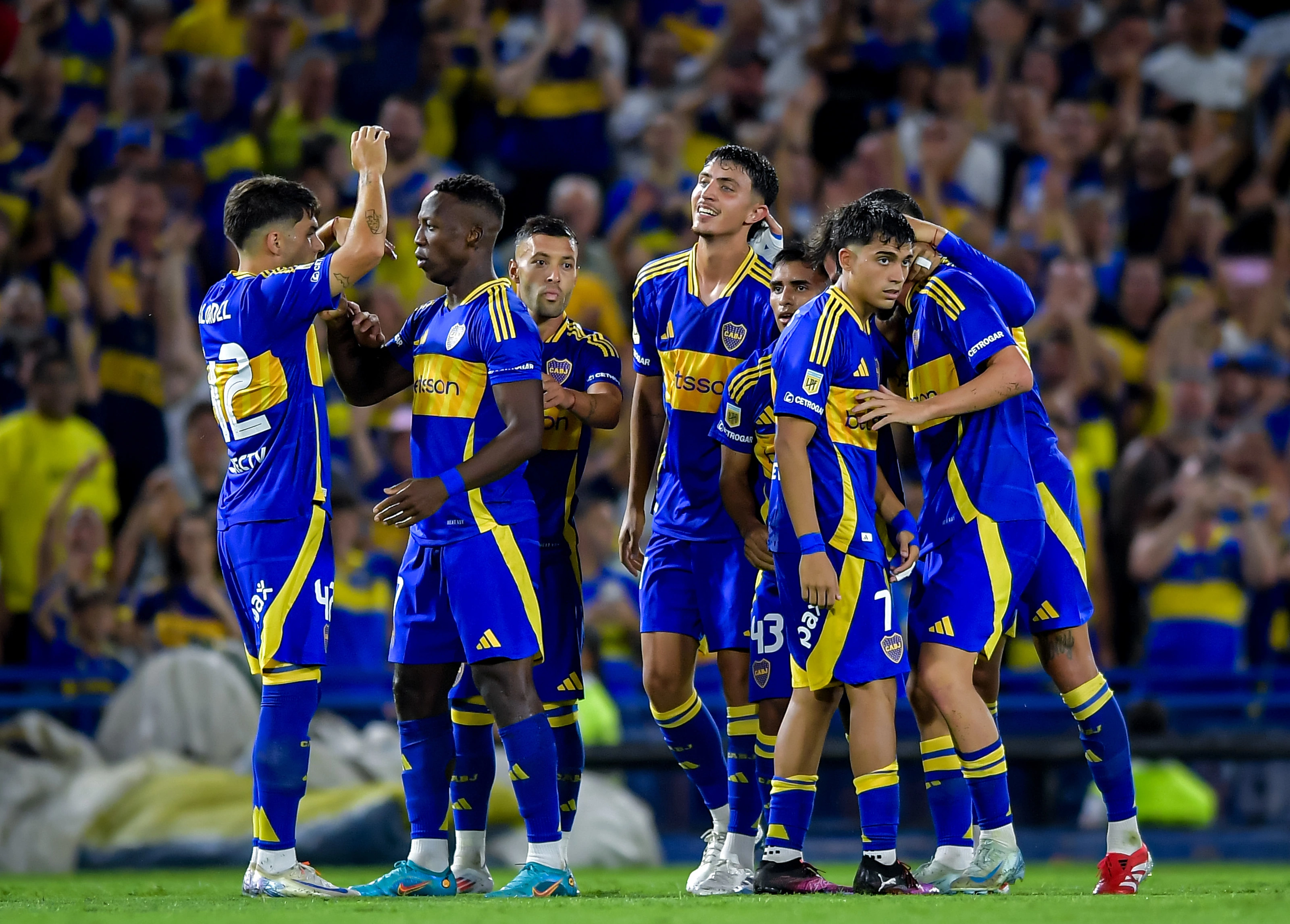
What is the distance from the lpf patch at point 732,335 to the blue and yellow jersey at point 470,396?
2.49 ft

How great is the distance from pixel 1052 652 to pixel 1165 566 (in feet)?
15.9

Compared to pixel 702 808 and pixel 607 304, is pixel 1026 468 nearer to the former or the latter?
pixel 702 808

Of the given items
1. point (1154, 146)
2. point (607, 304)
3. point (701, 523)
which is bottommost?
point (701, 523)

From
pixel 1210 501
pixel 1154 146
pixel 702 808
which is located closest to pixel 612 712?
pixel 702 808

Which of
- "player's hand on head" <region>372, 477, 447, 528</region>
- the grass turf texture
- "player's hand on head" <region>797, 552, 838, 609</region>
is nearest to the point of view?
the grass turf texture

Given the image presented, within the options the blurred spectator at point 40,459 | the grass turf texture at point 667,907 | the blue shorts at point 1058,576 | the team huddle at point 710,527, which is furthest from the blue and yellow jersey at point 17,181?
the blue shorts at point 1058,576

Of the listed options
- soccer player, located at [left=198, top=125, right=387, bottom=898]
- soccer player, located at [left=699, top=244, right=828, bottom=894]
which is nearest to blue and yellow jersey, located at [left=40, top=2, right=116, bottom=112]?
soccer player, located at [left=198, top=125, right=387, bottom=898]

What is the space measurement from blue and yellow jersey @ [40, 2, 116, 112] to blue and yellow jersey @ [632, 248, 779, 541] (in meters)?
7.60

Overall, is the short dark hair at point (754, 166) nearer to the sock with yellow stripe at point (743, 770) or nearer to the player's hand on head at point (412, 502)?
→ the player's hand on head at point (412, 502)

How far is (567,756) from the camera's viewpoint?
6.28m

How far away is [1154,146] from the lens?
42.4 feet

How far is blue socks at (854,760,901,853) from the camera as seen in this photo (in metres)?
5.34

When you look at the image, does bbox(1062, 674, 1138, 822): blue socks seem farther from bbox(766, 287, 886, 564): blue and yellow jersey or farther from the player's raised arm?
the player's raised arm

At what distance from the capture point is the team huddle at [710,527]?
544 centimetres
